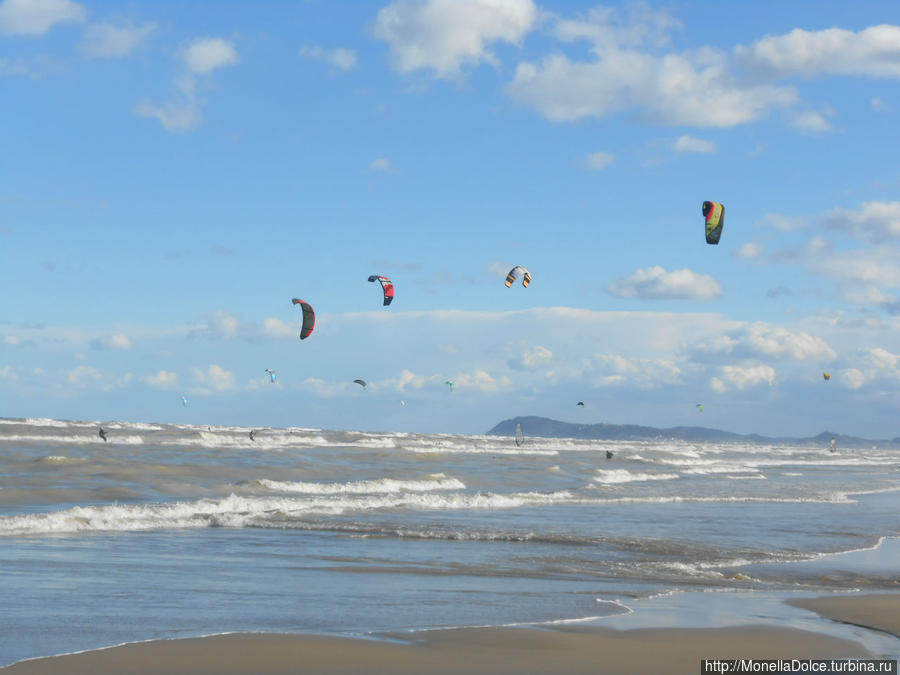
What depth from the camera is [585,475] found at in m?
34.5

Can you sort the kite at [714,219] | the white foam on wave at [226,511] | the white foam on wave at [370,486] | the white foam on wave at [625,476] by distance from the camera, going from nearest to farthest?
1. the white foam on wave at [226,511]
2. the kite at [714,219]
3. the white foam on wave at [370,486]
4. the white foam on wave at [625,476]

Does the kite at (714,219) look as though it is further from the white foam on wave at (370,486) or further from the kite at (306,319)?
the kite at (306,319)

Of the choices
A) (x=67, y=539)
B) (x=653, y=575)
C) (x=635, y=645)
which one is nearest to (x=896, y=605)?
(x=653, y=575)

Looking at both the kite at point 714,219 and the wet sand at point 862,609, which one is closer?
the wet sand at point 862,609

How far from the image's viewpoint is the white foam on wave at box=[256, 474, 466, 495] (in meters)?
24.0

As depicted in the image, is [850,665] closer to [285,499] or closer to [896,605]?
[896,605]

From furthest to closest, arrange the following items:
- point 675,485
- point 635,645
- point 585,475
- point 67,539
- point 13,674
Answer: point 585,475 → point 675,485 → point 67,539 → point 635,645 → point 13,674

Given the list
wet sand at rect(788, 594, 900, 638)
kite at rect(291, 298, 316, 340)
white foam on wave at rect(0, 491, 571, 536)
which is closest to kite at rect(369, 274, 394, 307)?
kite at rect(291, 298, 316, 340)

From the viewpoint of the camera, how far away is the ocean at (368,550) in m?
8.38

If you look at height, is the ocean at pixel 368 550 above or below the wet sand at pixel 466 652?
below

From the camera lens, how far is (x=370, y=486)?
25234mm

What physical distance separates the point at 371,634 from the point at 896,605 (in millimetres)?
5491

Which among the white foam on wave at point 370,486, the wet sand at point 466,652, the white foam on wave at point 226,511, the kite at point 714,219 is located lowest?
the white foam on wave at point 370,486

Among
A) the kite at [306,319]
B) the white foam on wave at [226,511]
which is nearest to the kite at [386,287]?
the kite at [306,319]
